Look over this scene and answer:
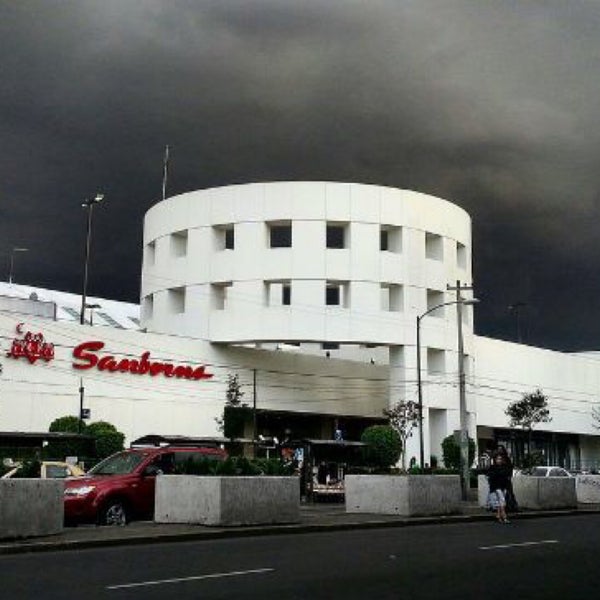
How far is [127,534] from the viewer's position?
650 inches

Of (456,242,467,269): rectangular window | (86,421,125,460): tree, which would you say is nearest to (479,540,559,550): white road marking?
(86,421,125,460): tree

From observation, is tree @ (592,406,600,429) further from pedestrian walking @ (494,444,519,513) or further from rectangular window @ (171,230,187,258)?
pedestrian walking @ (494,444,519,513)

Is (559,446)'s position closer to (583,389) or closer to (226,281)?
(583,389)

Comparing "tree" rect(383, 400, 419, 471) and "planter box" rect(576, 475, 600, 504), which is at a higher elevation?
"tree" rect(383, 400, 419, 471)

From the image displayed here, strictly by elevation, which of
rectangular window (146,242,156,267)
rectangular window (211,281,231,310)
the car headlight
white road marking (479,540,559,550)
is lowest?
white road marking (479,540,559,550)

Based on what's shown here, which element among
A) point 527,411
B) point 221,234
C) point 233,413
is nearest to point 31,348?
point 233,413

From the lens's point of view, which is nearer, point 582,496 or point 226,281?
point 582,496

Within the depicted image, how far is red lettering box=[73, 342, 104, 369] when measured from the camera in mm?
49594

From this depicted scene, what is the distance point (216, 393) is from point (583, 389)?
4662 centimetres

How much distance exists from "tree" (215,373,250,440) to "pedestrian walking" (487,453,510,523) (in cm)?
3427

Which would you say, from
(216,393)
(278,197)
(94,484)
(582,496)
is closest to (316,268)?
(278,197)

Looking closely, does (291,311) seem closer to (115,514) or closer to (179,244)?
(179,244)

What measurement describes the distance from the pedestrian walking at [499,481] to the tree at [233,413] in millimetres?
34274

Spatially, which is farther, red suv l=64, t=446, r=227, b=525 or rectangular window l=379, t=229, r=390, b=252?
rectangular window l=379, t=229, r=390, b=252
